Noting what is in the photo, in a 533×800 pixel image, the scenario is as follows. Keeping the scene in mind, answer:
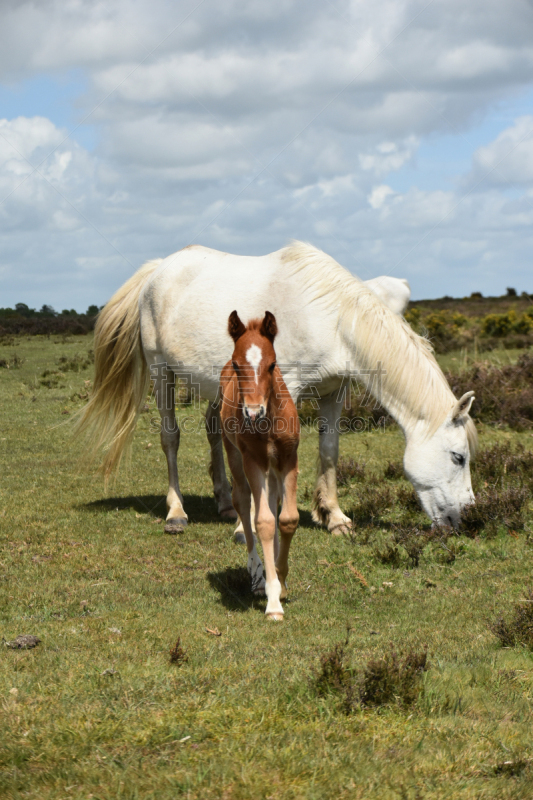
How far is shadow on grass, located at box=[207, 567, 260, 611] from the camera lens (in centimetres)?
521

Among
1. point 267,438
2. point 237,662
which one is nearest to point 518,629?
point 237,662

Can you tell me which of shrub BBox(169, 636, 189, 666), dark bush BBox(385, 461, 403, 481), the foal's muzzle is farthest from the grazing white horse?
shrub BBox(169, 636, 189, 666)

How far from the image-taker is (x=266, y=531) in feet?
15.6

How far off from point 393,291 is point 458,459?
2620mm

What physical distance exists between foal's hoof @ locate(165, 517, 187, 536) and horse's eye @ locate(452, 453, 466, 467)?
112 inches

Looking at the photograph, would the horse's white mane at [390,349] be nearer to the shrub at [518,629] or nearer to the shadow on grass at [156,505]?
the shrub at [518,629]

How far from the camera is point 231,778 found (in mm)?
2670

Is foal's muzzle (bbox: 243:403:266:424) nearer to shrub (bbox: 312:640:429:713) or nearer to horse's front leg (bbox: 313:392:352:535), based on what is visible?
shrub (bbox: 312:640:429:713)

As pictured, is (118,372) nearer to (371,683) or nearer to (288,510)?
(288,510)

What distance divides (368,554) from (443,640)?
79.7 inches

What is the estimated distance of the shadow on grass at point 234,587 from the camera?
5211 mm

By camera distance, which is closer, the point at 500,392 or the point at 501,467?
the point at 501,467

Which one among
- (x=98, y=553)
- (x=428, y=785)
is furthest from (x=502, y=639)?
(x=98, y=553)

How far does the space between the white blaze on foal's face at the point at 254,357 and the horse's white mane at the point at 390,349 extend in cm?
270
